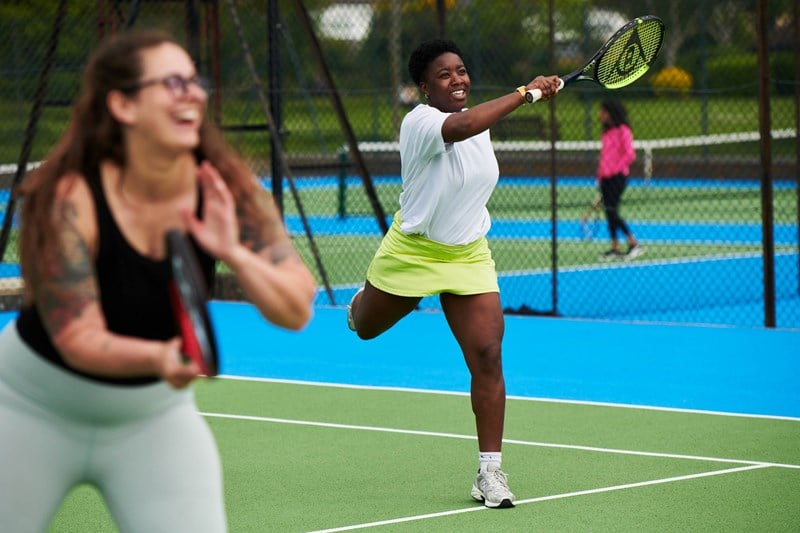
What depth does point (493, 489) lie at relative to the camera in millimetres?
6430

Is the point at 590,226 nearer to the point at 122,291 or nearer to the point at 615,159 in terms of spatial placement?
the point at 615,159

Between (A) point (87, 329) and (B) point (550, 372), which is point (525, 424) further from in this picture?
(A) point (87, 329)

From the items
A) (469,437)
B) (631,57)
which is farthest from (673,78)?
(469,437)

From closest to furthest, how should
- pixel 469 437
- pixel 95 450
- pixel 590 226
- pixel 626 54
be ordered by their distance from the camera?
pixel 95 450 < pixel 626 54 < pixel 469 437 < pixel 590 226

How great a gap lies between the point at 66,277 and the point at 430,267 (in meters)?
3.58

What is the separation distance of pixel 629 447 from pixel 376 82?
18.7 metres

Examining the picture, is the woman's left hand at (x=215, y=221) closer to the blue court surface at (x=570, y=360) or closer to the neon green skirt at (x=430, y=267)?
the neon green skirt at (x=430, y=267)

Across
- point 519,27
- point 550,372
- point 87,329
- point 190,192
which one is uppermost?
point 519,27

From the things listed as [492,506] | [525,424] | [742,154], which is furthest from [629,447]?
[742,154]

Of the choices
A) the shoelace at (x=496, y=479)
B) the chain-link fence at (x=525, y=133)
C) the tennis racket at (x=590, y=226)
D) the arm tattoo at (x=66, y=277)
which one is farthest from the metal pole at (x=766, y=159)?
the arm tattoo at (x=66, y=277)

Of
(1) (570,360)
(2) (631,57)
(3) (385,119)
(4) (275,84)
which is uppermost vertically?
(4) (275,84)

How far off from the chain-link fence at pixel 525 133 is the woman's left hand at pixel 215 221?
843 centimetres

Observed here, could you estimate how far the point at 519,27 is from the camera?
25.2 meters

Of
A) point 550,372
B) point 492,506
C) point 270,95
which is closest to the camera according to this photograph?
point 492,506
